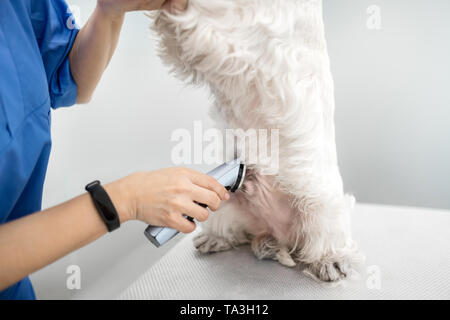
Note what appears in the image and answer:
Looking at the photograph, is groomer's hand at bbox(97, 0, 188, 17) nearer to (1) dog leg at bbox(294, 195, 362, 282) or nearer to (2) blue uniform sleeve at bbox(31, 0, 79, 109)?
(2) blue uniform sleeve at bbox(31, 0, 79, 109)

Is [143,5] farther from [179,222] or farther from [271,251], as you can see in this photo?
[271,251]

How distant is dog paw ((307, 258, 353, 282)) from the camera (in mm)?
710

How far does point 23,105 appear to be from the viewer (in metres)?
0.52

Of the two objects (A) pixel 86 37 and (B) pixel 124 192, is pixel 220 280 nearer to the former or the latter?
(B) pixel 124 192

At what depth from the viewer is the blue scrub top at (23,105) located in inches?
19.2

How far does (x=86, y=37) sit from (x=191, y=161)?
0.61 metres

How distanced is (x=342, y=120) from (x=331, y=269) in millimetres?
1237

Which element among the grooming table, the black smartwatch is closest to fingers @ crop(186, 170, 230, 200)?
the black smartwatch

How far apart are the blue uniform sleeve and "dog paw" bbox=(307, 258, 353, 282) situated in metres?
0.70

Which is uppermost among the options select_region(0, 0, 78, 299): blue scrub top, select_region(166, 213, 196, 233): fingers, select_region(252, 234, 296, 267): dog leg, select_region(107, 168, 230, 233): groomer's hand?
select_region(0, 0, 78, 299): blue scrub top

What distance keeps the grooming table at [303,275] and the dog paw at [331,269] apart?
0.7 inches

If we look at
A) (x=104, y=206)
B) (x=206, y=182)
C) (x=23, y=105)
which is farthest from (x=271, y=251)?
(x=23, y=105)

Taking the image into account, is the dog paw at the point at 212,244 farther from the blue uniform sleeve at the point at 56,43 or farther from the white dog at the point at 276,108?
the blue uniform sleeve at the point at 56,43

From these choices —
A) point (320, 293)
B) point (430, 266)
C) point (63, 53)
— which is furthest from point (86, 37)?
point (430, 266)
